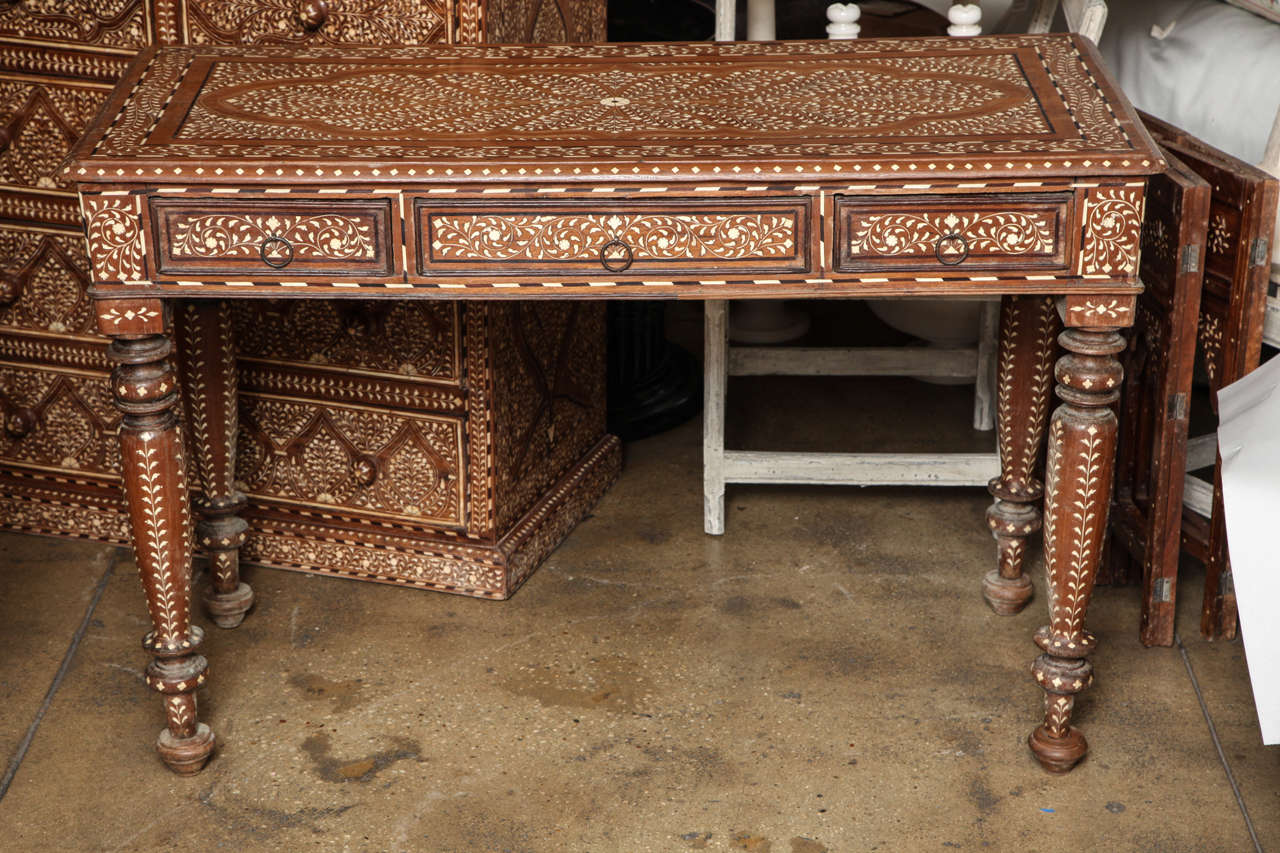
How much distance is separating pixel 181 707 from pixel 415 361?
0.73 m

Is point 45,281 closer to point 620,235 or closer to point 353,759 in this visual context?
point 353,759

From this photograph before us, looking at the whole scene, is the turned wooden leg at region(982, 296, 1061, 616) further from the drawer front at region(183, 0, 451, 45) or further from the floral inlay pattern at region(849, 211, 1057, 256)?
the drawer front at region(183, 0, 451, 45)

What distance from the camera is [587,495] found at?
3.11 m

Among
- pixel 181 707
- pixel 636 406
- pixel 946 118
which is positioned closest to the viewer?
pixel 946 118

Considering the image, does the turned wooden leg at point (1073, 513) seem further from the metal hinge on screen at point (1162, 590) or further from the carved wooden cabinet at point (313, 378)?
the carved wooden cabinet at point (313, 378)

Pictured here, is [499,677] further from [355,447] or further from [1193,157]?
[1193,157]

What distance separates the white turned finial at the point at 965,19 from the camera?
2.73m

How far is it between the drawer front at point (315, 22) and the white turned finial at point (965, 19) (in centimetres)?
93

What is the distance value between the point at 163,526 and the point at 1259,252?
1.66 metres

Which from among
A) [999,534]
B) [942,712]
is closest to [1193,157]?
[999,534]

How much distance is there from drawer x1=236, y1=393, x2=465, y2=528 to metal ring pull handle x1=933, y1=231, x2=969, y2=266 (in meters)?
1.03

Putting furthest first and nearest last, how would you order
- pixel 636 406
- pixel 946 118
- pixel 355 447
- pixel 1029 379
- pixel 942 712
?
pixel 636 406, pixel 355 447, pixel 1029 379, pixel 942 712, pixel 946 118

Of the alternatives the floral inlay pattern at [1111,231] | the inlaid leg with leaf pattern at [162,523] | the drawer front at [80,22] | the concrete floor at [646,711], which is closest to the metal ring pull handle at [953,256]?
the floral inlay pattern at [1111,231]

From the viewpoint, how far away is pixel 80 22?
2.59 metres
